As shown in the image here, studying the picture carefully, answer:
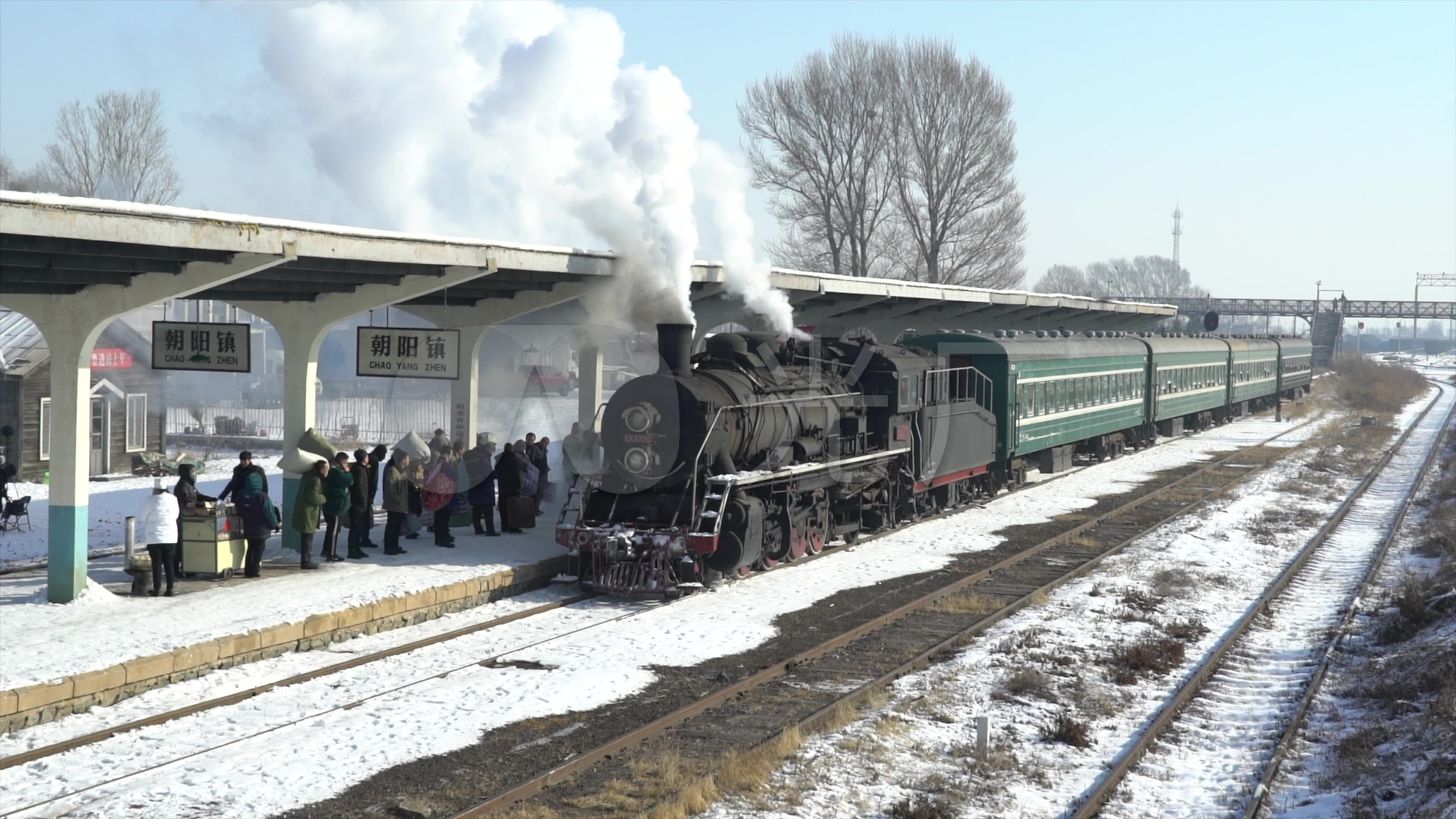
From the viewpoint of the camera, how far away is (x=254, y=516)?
13.4 m

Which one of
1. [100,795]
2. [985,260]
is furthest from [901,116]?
[100,795]

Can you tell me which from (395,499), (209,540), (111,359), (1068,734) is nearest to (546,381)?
(111,359)

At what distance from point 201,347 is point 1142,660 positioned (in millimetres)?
10558

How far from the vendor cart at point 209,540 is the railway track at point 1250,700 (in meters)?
9.56

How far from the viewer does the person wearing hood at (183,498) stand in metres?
12.8

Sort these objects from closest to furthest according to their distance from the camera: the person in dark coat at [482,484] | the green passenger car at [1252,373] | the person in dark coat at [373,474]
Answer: the person in dark coat at [373,474]
the person in dark coat at [482,484]
the green passenger car at [1252,373]

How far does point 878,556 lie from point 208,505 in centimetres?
853

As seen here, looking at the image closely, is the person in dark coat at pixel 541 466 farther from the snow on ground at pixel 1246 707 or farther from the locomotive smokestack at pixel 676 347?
the snow on ground at pixel 1246 707

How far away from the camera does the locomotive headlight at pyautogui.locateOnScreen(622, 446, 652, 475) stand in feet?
46.0

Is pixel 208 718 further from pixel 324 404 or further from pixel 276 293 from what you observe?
pixel 324 404

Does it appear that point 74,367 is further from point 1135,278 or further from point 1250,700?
point 1135,278

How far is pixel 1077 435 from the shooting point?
2683 centimetres

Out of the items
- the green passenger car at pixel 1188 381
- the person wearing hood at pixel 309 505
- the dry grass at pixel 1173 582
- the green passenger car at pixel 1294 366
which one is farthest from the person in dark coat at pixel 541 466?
the green passenger car at pixel 1294 366

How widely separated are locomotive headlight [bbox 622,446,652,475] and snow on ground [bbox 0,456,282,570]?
5.53m
